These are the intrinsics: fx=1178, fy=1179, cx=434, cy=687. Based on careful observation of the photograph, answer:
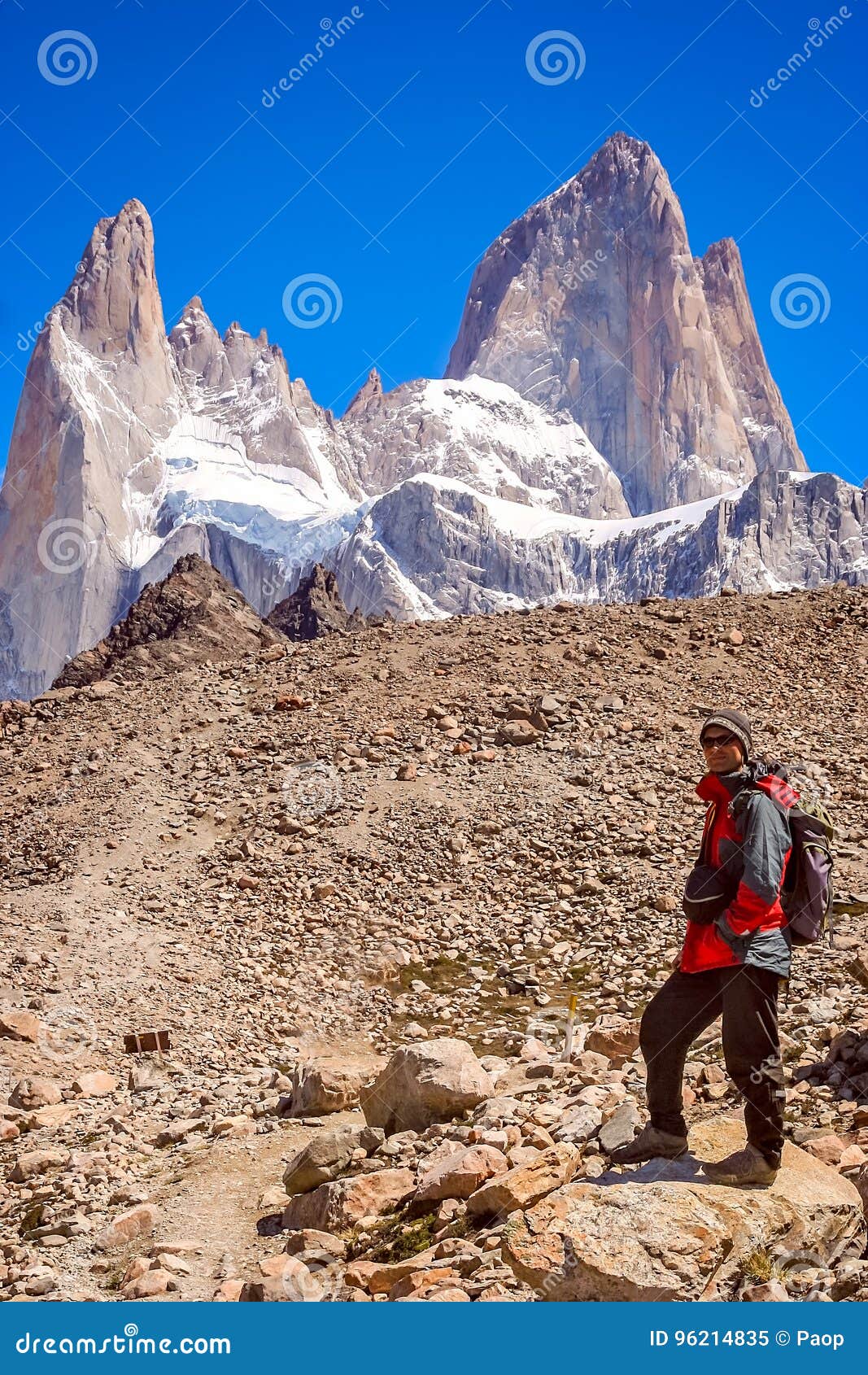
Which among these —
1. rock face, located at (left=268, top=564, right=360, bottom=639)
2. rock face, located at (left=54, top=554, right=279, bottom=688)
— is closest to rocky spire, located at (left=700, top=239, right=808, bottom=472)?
rock face, located at (left=268, top=564, right=360, bottom=639)

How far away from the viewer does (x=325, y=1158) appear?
697 centimetres

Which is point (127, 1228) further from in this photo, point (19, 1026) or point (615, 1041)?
point (19, 1026)

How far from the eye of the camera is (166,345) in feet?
554

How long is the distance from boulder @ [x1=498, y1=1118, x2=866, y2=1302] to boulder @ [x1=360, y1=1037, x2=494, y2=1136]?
7.85 feet

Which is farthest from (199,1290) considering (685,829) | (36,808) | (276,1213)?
(36,808)

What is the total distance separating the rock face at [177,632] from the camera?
29.3 metres

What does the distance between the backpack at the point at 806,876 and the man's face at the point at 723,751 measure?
0.17 meters

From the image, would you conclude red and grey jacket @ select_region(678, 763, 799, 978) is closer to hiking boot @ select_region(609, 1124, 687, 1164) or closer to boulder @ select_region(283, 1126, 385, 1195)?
hiking boot @ select_region(609, 1124, 687, 1164)

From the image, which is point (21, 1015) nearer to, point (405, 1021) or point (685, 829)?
point (405, 1021)

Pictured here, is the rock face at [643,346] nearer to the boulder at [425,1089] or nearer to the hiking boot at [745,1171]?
the boulder at [425,1089]

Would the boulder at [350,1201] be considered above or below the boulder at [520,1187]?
→ below

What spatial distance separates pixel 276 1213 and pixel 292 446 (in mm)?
179227

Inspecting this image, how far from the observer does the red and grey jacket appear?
5223mm

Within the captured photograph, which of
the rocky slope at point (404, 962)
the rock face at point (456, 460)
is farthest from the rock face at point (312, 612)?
the rock face at point (456, 460)
